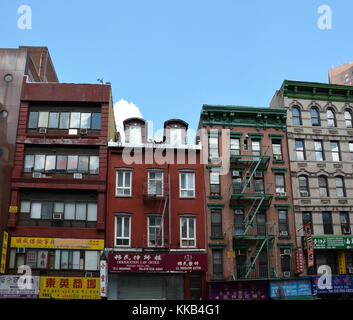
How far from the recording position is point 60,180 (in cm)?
2795

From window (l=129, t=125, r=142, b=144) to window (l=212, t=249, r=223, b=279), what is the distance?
1005 cm

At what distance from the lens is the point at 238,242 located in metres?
28.5

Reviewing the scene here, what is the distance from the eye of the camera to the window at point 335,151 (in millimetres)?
31922

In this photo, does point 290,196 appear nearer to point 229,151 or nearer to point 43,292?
point 229,151

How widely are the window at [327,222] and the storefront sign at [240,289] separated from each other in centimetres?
657

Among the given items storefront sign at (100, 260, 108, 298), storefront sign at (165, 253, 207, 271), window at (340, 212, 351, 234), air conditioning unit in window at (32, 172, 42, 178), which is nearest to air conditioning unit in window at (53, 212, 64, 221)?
air conditioning unit in window at (32, 172, 42, 178)

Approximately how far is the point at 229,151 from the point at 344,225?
10.3 meters

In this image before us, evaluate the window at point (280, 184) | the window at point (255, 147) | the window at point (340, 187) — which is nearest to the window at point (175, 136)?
the window at point (255, 147)

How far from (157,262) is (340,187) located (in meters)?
15.6

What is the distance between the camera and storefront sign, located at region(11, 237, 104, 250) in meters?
26.5
